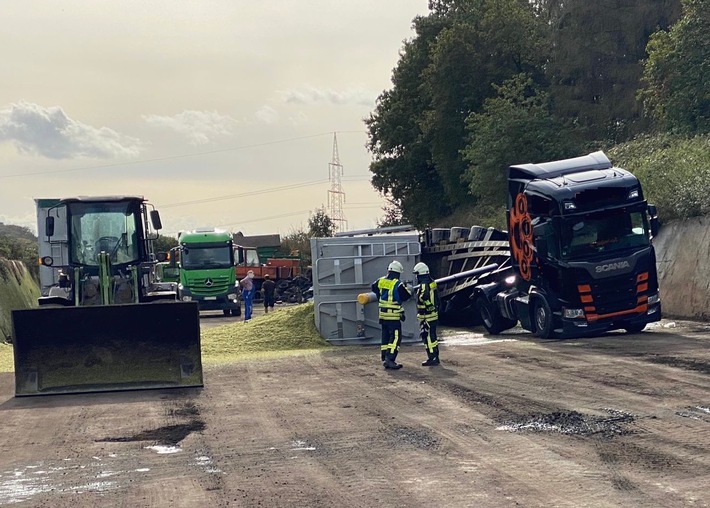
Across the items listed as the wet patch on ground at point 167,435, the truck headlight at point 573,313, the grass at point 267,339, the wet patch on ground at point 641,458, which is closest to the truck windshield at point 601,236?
the truck headlight at point 573,313

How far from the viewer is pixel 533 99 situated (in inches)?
1704

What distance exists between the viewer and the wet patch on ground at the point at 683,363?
45.9 feet

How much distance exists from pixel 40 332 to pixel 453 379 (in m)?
5.92

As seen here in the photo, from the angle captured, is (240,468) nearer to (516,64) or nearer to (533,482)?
(533,482)

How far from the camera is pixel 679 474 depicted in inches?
315

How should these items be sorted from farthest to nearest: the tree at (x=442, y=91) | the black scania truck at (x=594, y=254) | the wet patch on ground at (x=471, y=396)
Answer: the tree at (x=442, y=91), the black scania truck at (x=594, y=254), the wet patch on ground at (x=471, y=396)

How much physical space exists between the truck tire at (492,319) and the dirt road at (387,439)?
6643 mm

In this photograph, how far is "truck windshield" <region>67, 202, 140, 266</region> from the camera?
1808 cm

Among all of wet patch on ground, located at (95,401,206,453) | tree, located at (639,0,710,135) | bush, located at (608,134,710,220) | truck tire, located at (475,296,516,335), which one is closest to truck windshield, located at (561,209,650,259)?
truck tire, located at (475,296,516,335)

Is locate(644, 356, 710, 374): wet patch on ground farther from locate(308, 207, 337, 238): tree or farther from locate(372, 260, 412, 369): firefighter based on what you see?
locate(308, 207, 337, 238): tree

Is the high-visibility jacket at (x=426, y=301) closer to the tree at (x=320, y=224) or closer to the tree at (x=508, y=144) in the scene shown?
the tree at (x=508, y=144)

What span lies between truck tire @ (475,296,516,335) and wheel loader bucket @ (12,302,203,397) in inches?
389

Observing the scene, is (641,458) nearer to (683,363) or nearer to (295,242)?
(683,363)

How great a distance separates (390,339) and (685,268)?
12028 millimetres
